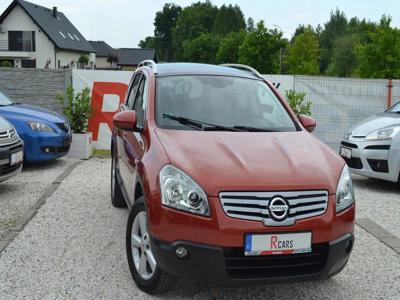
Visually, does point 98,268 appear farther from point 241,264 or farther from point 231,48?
point 231,48

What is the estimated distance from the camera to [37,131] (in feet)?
30.4

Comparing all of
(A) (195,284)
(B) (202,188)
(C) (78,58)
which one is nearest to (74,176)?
(A) (195,284)

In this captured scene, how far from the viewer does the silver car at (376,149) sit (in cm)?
810

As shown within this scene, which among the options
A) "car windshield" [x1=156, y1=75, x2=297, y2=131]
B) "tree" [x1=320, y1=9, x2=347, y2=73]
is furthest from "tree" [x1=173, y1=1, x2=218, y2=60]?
"car windshield" [x1=156, y1=75, x2=297, y2=131]

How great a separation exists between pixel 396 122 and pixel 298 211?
529 cm

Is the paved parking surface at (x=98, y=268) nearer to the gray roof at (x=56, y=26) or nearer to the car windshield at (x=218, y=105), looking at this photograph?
the car windshield at (x=218, y=105)

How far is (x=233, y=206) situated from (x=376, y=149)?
17.3 ft

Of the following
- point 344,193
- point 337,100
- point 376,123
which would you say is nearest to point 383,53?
point 337,100

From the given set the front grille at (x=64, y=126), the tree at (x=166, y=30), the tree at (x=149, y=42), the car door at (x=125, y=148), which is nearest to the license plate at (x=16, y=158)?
the car door at (x=125, y=148)

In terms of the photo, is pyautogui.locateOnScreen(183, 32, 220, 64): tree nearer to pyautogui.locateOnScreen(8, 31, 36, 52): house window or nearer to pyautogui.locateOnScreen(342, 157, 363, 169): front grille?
pyautogui.locateOnScreen(8, 31, 36, 52): house window

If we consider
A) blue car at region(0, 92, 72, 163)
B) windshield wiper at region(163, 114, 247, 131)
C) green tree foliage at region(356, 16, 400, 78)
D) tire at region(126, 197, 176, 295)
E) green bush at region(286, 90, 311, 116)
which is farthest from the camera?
green tree foliage at region(356, 16, 400, 78)

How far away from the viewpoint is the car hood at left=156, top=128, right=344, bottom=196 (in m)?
3.64

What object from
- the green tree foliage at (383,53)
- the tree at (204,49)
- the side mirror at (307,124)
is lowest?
the side mirror at (307,124)

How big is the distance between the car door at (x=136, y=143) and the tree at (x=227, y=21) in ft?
362
